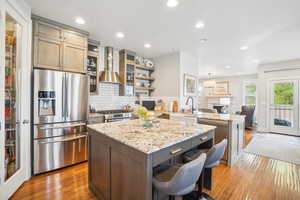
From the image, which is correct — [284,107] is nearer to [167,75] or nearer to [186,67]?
[186,67]

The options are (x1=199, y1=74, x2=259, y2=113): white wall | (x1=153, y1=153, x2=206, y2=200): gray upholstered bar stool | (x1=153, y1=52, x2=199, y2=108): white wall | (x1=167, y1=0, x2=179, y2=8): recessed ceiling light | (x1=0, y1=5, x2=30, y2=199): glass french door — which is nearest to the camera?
(x1=153, y1=153, x2=206, y2=200): gray upholstered bar stool

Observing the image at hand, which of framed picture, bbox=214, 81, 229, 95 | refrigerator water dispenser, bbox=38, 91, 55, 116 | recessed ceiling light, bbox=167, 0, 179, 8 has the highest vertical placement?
recessed ceiling light, bbox=167, 0, 179, 8

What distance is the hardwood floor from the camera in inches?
75.9

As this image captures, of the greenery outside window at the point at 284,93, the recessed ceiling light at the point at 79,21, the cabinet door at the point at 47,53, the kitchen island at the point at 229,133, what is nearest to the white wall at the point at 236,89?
the greenery outside window at the point at 284,93

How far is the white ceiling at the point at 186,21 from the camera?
213 centimetres

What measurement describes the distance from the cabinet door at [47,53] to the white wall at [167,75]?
9.78ft

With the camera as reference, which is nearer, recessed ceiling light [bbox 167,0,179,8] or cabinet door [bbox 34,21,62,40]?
recessed ceiling light [bbox 167,0,179,8]

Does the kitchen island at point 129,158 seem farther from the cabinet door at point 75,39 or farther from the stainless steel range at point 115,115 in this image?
the cabinet door at point 75,39

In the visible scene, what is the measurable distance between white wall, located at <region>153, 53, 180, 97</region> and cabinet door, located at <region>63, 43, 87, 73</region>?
253 centimetres

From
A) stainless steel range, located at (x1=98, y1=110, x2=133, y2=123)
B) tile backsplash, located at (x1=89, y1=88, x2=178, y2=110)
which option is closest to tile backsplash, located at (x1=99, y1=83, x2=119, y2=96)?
tile backsplash, located at (x1=89, y1=88, x2=178, y2=110)

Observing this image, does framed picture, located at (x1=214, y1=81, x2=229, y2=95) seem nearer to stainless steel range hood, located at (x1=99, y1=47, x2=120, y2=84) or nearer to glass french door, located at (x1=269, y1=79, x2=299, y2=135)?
glass french door, located at (x1=269, y1=79, x2=299, y2=135)

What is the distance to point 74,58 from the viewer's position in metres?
2.86

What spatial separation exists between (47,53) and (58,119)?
122 cm

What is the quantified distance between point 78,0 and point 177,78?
307 centimetres
